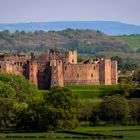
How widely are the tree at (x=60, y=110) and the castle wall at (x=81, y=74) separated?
3191cm

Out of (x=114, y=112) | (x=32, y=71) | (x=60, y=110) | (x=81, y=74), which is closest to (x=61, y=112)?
(x=60, y=110)

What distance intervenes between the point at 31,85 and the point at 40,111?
24.4m

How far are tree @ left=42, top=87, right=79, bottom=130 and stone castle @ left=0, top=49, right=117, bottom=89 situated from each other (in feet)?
99.9

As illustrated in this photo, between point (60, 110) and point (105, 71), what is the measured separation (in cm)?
3775

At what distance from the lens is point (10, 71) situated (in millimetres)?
122250

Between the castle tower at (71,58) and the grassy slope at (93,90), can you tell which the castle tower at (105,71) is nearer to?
the grassy slope at (93,90)

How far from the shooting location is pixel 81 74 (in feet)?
404

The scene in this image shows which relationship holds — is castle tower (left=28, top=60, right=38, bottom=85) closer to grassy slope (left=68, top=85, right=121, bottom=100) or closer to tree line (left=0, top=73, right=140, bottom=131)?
grassy slope (left=68, top=85, right=121, bottom=100)

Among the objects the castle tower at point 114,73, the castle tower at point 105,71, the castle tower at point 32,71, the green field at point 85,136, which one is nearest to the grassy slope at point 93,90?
the castle tower at point 105,71

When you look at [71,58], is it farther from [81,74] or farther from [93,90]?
[93,90]

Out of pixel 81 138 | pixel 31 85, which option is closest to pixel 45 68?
pixel 31 85

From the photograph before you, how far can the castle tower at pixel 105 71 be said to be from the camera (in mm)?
123812

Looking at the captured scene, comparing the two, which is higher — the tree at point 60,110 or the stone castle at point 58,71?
the stone castle at point 58,71

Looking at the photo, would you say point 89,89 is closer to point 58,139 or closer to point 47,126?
point 47,126
